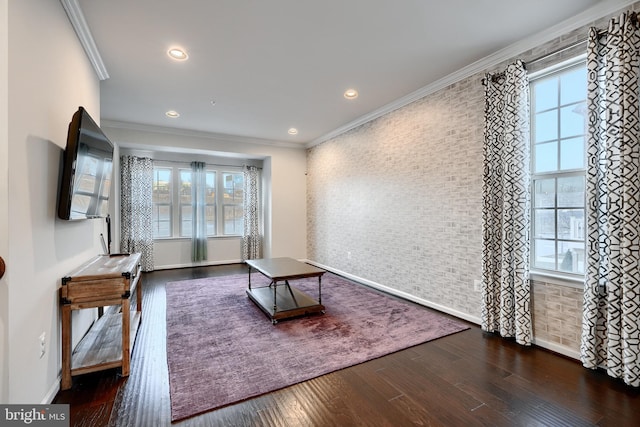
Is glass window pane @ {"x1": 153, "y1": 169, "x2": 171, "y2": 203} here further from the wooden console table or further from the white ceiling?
the wooden console table

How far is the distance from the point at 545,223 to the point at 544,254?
0.96ft

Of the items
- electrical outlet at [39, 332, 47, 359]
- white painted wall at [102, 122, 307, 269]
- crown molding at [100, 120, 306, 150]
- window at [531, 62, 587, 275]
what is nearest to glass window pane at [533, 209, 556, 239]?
window at [531, 62, 587, 275]

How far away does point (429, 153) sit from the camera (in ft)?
12.2

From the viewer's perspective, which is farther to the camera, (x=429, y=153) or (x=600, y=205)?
(x=429, y=153)

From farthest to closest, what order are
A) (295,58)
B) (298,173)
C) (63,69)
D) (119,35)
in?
1. (298,173)
2. (295,58)
3. (119,35)
4. (63,69)

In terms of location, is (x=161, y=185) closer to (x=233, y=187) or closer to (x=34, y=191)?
(x=233, y=187)

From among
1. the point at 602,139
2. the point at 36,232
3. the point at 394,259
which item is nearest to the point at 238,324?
the point at 36,232

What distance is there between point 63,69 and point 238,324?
2.71 m

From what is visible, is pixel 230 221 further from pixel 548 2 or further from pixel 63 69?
pixel 548 2

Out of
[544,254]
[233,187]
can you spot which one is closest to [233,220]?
[233,187]

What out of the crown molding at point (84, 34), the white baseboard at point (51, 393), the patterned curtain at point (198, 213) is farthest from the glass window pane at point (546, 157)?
the patterned curtain at point (198, 213)

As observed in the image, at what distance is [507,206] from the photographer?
2.78m

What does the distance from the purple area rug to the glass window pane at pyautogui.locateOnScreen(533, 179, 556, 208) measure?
4.83 ft

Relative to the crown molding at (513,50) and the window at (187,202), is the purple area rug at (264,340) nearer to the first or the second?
the window at (187,202)
